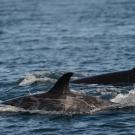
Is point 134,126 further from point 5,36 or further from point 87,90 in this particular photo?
point 5,36

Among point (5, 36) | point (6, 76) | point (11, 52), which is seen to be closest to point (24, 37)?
point (5, 36)

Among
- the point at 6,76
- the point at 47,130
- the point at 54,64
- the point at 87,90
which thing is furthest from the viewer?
the point at 54,64

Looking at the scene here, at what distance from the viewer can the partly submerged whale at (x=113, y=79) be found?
3095 cm

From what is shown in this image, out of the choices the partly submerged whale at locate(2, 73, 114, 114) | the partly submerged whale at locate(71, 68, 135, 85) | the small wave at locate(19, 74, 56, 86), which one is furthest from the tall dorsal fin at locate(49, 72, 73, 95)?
the partly submerged whale at locate(71, 68, 135, 85)

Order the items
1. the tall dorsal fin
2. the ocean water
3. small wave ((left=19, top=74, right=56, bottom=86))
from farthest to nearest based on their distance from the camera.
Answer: small wave ((left=19, top=74, right=56, bottom=86)) → the tall dorsal fin → the ocean water

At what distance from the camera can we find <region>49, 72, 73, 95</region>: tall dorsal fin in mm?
23547

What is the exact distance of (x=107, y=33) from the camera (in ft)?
180

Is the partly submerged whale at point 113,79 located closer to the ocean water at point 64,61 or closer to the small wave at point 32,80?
the ocean water at point 64,61

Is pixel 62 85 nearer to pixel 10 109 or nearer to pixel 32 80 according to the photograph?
pixel 10 109

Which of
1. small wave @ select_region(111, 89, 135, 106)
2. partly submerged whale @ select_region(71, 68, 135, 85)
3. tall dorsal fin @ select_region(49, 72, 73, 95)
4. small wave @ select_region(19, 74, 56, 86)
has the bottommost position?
small wave @ select_region(111, 89, 135, 106)

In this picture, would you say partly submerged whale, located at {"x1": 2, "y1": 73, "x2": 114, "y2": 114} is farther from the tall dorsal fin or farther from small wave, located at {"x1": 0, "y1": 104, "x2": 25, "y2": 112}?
small wave, located at {"x1": 0, "y1": 104, "x2": 25, "y2": 112}

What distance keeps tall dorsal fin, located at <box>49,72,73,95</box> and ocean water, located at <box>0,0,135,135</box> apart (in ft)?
3.26

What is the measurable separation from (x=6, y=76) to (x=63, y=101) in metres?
9.84

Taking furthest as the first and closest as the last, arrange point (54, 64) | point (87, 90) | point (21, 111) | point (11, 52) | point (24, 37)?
point (24, 37) < point (11, 52) < point (54, 64) < point (87, 90) < point (21, 111)
